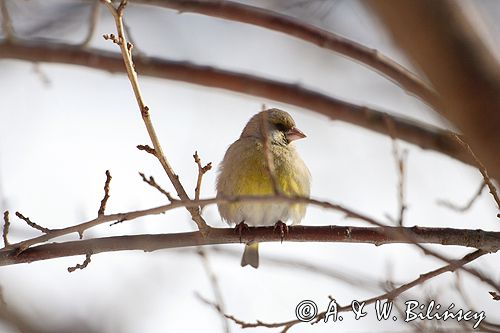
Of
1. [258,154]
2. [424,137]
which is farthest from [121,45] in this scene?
[424,137]

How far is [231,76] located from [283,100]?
1.54 feet

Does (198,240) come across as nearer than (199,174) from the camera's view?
No

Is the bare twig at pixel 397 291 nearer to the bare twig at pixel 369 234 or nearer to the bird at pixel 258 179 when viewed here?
the bare twig at pixel 369 234

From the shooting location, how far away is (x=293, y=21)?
5.05 m

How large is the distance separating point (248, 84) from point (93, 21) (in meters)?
1.33

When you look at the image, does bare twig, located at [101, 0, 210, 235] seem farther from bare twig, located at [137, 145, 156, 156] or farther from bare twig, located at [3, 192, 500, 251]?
bare twig, located at [3, 192, 500, 251]

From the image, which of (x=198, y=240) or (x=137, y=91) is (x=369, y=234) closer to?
(x=198, y=240)

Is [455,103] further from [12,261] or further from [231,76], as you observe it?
[231,76]

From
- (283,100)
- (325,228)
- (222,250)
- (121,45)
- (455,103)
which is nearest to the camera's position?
(455,103)

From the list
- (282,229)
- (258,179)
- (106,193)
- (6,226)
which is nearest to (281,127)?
(258,179)

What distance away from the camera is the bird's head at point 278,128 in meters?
6.01

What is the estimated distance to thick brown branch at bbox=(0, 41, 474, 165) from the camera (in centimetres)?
539

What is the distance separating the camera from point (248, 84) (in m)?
5.57

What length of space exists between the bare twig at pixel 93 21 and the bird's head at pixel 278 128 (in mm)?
1546
